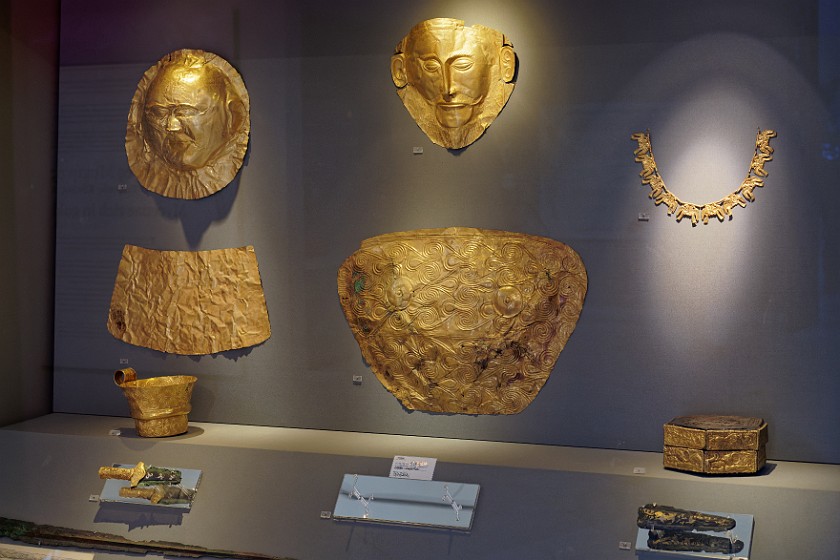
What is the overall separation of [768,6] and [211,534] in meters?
2.90

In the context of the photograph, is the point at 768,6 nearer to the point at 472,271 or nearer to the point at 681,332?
the point at 681,332

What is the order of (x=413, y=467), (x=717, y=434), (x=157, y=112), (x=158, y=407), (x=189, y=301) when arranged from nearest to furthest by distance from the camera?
(x=717, y=434) < (x=413, y=467) < (x=158, y=407) < (x=157, y=112) < (x=189, y=301)

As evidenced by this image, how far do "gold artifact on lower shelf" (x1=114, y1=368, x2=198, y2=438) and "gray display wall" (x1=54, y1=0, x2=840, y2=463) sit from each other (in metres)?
0.32

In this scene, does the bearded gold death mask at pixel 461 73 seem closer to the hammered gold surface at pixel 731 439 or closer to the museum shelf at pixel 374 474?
the museum shelf at pixel 374 474

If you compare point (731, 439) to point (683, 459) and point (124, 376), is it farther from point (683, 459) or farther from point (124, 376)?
point (124, 376)

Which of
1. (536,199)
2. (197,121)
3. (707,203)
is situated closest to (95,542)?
(197,121)

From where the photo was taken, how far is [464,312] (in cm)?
388

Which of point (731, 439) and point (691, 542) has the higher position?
point (731, 439)

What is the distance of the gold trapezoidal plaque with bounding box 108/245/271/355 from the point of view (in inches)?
167

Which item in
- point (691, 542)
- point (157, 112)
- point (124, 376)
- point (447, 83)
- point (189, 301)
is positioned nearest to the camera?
point (691, 542)

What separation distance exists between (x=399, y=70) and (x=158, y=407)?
1.73 metres

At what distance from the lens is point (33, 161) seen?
447cm

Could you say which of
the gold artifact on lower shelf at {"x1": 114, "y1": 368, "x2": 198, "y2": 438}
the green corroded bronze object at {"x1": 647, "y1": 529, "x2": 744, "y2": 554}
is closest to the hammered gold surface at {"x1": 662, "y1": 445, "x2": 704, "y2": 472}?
the green corroded bronze object at {"x1": 647, "y1": 529, "x2": 744, "y2": 554}

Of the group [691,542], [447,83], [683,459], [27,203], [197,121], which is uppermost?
[447,83]
